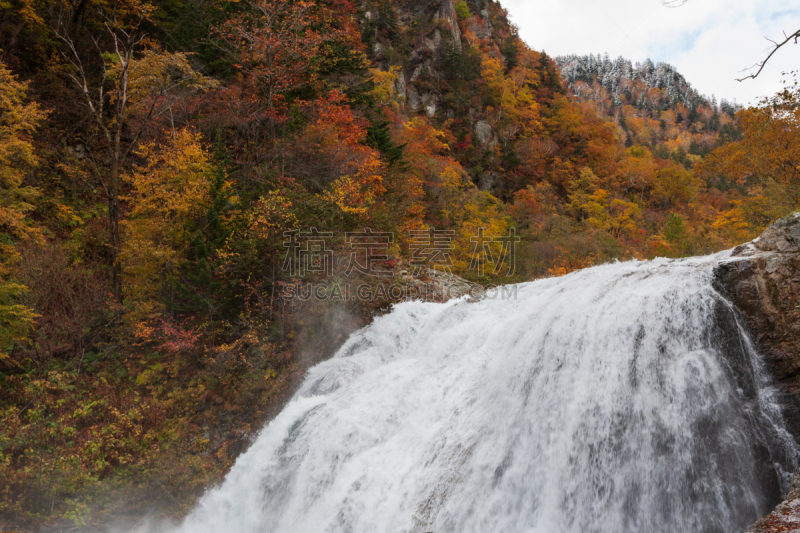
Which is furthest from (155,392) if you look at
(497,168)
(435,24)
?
(435,24)

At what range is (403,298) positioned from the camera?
520 inches

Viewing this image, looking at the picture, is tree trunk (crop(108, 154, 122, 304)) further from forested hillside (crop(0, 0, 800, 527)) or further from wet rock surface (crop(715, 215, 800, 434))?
wet rock surface (crop(715, 215, 800, 434))

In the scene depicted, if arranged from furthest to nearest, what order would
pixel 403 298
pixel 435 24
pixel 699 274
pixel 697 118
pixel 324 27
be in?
1. pixel 697 118
2. pixel 435 24
3. pixel 324 27
4. pixel 403 298
5. pixel 699 274

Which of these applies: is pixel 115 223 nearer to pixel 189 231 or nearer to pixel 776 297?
pixel 189 231

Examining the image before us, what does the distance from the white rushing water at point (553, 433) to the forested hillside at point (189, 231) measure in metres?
2.44

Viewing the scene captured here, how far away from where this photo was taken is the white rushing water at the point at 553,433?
482cm

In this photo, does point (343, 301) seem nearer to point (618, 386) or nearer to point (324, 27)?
point (618, 386)

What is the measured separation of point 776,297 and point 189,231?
41.1 ft

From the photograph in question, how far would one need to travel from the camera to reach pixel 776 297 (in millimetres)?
5465

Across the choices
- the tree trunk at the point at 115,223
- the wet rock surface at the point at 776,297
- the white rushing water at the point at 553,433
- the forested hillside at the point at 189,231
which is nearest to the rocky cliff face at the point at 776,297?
the wet rock surface at the point at 776,297

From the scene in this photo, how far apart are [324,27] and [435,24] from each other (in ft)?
85.4

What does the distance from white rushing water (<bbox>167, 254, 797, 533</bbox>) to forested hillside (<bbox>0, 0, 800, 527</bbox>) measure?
2.44 metres

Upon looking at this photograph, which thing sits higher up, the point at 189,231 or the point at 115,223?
the point at 115,223

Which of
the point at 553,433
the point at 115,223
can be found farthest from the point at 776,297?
the point at 115,223
